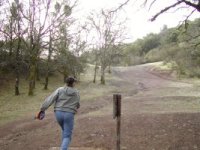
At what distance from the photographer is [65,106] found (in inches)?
311

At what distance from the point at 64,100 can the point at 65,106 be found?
A: 14 cm

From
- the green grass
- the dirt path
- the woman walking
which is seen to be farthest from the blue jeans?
the green grass

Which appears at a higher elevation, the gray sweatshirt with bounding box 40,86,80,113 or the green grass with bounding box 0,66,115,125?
the gray sweatshirt with bounding box 40,86,80,113

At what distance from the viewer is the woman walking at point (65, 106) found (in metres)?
7.88

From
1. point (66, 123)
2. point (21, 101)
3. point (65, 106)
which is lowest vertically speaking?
point (21, 101)

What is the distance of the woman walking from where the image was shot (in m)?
7.88

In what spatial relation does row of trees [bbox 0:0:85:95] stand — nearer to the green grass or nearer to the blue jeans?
the green grass

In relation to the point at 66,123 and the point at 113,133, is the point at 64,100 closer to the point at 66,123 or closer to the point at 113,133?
the point at 66,123

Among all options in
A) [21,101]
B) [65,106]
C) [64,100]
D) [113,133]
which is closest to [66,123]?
[65,106]

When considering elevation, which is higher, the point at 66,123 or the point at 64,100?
the point at 64,100

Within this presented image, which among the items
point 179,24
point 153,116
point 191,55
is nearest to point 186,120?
point 153,116

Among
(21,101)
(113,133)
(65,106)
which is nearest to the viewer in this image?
(65,106)

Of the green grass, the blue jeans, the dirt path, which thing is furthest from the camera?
the green grass

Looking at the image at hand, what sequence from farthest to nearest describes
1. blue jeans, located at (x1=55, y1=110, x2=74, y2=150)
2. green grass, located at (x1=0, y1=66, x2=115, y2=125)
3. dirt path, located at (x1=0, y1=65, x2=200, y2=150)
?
green grass, located at (x1=0, y1=66, x2=115, y2=125) → dirt path, located at (x1=0, y1=65, x2=200, y2=150) → blue jeans, located at (x1=55, y1=110, x2=74, y2=150)
